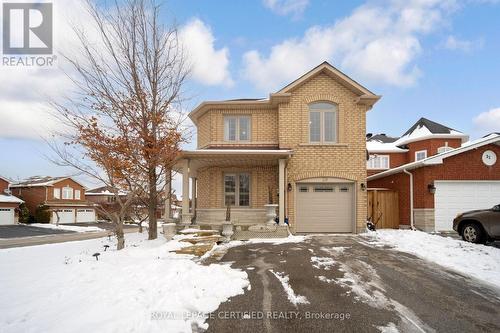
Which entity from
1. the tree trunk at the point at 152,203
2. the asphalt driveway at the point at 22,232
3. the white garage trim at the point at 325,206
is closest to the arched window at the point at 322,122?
the white garage trim at the point at 325,206

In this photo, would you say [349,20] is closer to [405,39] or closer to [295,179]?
[405,39]

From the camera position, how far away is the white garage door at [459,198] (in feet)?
43.1

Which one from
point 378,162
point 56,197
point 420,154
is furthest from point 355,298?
point 56,197

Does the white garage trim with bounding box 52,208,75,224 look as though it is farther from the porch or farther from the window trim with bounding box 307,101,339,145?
the window trim with bounding box 307,101,339,145

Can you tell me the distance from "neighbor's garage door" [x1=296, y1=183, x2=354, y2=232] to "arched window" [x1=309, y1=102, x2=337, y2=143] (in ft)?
7.56

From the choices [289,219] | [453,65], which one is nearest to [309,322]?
[289,219]

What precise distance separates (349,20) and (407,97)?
8.80 meters

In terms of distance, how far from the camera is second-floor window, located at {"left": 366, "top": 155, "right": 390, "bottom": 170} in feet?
79.2

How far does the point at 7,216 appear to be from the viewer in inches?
1267

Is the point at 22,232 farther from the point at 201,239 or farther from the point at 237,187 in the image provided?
the point at 201,239

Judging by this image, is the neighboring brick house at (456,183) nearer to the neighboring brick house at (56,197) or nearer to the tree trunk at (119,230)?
the tree trunk at (119,230)

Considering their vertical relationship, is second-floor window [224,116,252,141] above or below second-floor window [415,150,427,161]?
above

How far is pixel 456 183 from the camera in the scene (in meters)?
13.3

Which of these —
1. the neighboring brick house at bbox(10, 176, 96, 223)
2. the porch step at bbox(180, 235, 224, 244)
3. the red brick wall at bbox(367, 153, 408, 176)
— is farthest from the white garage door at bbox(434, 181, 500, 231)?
the neighboring brick house at bbox(10, 176, 96, 223)
